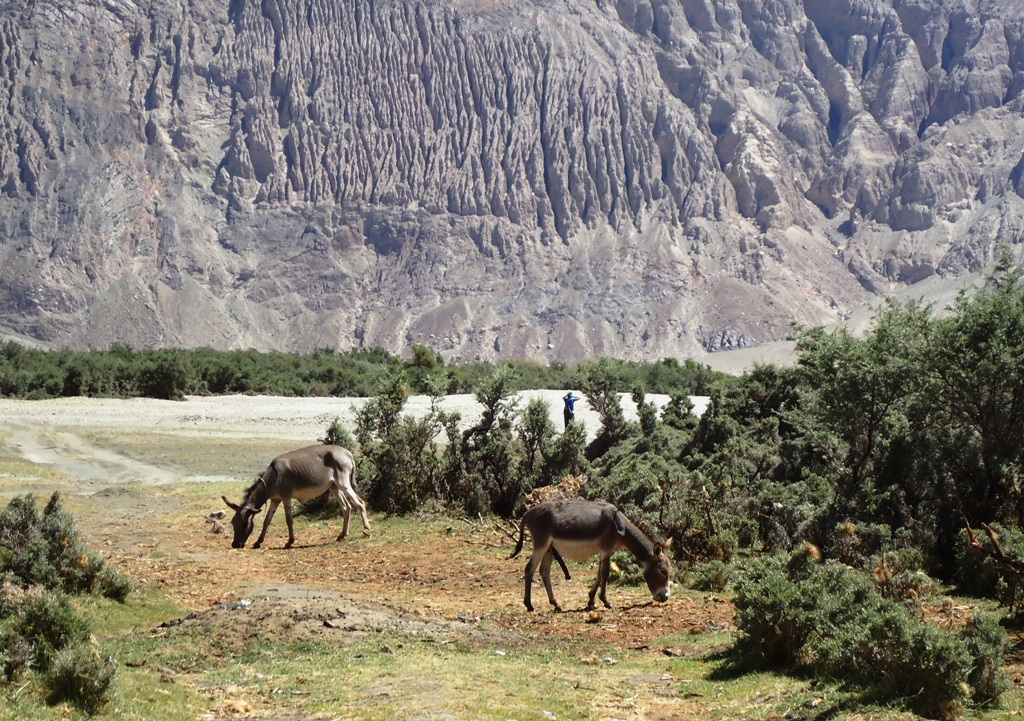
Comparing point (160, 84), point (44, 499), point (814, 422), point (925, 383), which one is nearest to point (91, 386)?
point (44, 499)

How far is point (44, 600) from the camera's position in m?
8.84

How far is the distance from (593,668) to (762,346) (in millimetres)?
173673

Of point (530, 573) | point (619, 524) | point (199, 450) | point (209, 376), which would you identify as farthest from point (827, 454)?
point (209, 376)

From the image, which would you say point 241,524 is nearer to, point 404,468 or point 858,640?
point 404,468

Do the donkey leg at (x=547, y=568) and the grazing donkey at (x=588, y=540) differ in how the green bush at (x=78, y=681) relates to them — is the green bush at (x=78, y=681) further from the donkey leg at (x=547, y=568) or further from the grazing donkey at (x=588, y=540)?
the donkey leg at (x=547, y=568)

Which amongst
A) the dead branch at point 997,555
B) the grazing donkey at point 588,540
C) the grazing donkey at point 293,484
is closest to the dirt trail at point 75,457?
the grazing donkey at point 293,484

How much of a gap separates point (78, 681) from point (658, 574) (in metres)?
8.21

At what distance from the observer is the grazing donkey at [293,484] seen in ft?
63.7

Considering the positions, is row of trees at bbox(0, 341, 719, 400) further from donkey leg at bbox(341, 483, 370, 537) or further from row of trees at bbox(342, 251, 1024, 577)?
donkey leg at bbox(341, 483, 370, 537)

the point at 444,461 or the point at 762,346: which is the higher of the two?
the point at 762,346

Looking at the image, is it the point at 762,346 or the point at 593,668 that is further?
the point at 762,346

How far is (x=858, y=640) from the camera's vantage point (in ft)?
30.8

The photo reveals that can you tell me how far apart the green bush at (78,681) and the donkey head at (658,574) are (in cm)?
796

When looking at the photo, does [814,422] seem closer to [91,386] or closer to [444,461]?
[444,461]
